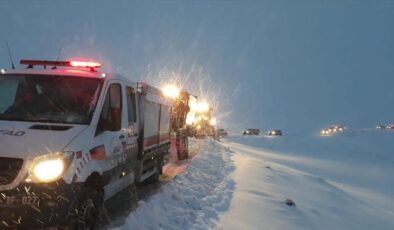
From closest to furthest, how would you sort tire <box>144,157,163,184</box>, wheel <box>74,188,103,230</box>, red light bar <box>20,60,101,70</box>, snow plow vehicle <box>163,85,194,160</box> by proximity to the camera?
wheel <box>74,188,103,230</box>
red light bar <box>20,60,101,70</box>
tire <box>144,157,163,184</box>
snow plow vehicle <box>163,85,194,160</box>

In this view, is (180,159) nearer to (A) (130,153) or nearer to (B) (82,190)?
(A) (130,153)

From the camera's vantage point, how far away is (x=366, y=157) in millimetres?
42344

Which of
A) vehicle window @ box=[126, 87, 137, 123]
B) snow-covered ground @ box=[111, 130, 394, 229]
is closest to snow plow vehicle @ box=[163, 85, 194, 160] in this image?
snow-covered ground @ box=[111, 130, 394, 229]

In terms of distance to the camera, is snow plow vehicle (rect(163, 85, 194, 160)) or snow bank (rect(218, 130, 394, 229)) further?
snow plow vehicle (rect(163, 85, 194, 160))

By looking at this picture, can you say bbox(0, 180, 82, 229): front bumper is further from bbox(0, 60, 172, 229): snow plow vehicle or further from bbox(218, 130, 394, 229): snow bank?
bbox(218, 130, 394, 229): snow bank

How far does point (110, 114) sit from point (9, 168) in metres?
1.92

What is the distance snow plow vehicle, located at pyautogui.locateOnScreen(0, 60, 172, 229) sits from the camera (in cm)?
531

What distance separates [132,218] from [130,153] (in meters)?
1.68

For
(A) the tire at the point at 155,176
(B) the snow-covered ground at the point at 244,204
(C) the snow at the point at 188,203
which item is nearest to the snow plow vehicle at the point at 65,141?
(C) the snow at the point at 188,203

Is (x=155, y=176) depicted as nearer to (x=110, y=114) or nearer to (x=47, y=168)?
(x=110, y=114)

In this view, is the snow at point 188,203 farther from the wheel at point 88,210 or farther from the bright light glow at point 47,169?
the bright light glow at point 47,169

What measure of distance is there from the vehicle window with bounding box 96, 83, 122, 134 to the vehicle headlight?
112 cm

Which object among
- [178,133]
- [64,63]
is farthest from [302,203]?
[64,63]

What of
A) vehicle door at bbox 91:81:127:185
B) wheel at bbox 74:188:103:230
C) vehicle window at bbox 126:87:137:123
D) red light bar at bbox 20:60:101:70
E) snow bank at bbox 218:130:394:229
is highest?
red light bar at bbox 20:60:101:70
